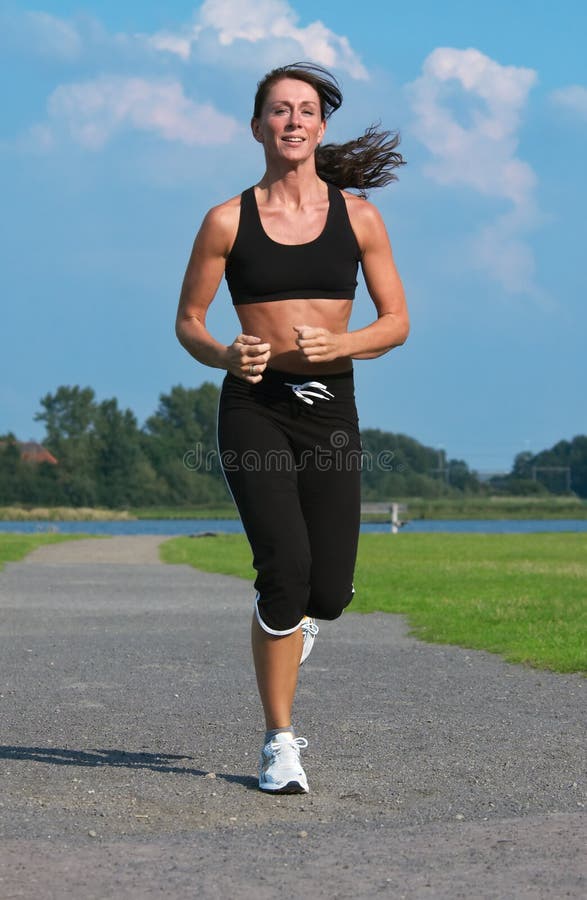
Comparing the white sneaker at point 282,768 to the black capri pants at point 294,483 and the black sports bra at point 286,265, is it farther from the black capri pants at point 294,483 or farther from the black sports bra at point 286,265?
the black sports bra at point 286,265

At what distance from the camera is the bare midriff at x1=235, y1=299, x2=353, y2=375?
16.4 feet

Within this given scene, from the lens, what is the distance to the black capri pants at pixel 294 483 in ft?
16.2

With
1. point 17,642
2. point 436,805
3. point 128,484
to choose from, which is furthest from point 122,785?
point 128,484

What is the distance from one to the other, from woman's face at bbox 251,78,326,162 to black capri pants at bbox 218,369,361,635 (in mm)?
888

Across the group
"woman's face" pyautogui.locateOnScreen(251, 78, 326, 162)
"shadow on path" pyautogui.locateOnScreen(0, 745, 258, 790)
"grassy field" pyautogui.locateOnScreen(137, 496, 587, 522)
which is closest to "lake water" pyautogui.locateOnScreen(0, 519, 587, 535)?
"grassy field" pyautogui.locateOnScreen(137, 496, 587, 522)

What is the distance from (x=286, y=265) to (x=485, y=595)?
36.1 feet

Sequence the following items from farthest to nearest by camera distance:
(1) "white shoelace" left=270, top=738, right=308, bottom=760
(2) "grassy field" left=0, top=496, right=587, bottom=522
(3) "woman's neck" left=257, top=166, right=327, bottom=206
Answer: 1. (2) "grassy field" left=0, top=496, right=587, bottom=522
2. (3) "woman's neck" left=257, top=166, right=327, bottom=206
3. (1) "white shoelace" left=270, top=738, right=308, bottom=760

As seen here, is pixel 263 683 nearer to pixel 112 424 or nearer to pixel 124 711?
pixel 124 711

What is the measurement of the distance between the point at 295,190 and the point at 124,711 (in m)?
3.08

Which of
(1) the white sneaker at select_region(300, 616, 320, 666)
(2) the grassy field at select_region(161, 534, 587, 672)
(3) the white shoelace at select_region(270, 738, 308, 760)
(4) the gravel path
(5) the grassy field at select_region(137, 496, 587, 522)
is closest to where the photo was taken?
(4) the gravel path

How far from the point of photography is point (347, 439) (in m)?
5.15

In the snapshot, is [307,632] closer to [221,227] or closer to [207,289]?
[207,289]

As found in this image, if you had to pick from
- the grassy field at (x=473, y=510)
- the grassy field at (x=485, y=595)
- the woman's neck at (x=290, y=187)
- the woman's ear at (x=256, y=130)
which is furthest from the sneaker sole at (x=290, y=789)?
the grassy field at (x=473, y=510)

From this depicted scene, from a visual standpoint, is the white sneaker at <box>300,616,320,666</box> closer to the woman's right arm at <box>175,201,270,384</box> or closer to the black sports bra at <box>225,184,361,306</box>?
the woman's right arm at <box>175,201,270,384</box>
